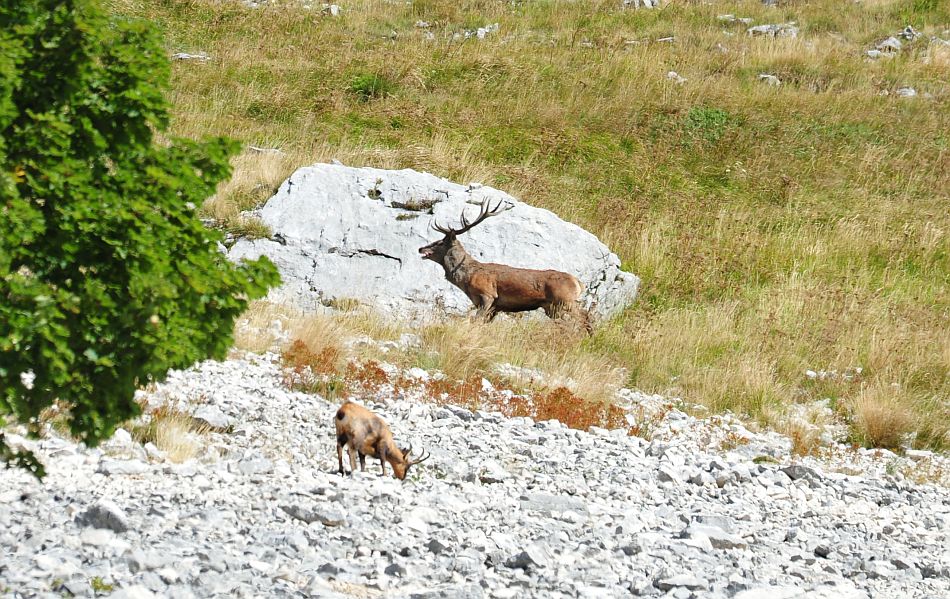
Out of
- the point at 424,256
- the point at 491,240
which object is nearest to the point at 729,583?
the point at 424,256

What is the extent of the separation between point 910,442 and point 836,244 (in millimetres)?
5511

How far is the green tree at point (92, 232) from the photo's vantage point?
143 inches

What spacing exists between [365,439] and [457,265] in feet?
17.9

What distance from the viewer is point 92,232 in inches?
150

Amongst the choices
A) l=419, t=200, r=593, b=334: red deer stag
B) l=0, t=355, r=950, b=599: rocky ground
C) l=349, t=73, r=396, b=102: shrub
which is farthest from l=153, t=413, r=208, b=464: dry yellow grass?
l=349, t=73, r=396, b=102: shrub

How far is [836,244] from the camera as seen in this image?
13984mm

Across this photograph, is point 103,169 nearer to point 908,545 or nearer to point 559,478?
point 559,478

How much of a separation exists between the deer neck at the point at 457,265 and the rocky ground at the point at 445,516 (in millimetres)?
3564

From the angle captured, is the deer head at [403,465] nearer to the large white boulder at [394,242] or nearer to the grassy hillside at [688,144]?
the grassy hillside at [688,144]


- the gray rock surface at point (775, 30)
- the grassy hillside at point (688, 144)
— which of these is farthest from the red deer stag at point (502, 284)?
the gray rock surface at point (775, 30)

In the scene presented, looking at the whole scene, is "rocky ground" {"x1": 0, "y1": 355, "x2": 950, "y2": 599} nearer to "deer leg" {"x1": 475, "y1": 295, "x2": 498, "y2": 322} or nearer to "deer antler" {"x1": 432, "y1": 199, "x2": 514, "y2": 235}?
"deer leg" {"x1": 475, "y1": 295, "x2": 498, "y2": 322}

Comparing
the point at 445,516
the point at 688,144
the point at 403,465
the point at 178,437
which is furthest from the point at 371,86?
the point at 445,516

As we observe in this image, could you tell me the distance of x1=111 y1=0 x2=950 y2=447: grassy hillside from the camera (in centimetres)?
1062

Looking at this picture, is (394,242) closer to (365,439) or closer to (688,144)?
(365,439)
